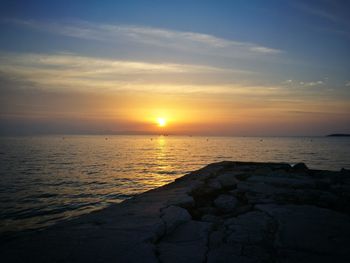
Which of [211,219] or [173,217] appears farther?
[211,219]

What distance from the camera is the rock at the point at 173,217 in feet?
14.5

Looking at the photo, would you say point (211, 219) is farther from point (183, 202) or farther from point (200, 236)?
point (183, 202)

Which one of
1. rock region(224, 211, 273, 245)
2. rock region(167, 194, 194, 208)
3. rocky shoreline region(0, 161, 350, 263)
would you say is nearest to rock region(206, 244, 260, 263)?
rocky shoreline region(0, 161, 350, 263)

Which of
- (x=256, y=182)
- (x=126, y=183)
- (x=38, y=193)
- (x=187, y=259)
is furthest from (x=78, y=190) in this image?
(x=187, y=259)

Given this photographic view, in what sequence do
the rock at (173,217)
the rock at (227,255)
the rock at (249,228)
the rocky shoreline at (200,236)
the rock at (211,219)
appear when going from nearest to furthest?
1. the rock at (227,255)
2. the rocky shoreline at (200,236)
3. the rock at (249,228)
4. the rock at (173,217)
5. the rock at (211,219)

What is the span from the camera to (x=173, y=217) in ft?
15.8

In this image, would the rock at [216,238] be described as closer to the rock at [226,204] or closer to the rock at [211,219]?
the rock at [211,219]

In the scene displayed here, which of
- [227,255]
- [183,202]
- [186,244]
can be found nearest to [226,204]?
[183,202]

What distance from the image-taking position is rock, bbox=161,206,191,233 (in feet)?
14.5

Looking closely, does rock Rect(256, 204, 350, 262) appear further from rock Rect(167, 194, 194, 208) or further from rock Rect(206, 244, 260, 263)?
rock Rect(167, 194, 194, 208)

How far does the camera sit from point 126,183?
16609mm

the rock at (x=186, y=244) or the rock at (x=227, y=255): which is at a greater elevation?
the rock at (x=227, y=255)

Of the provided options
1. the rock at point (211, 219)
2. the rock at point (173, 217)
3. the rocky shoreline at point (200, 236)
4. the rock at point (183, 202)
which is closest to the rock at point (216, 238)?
the rocky shoreline at point (200, 236)

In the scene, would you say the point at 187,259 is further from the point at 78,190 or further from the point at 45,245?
the point at 78,190
